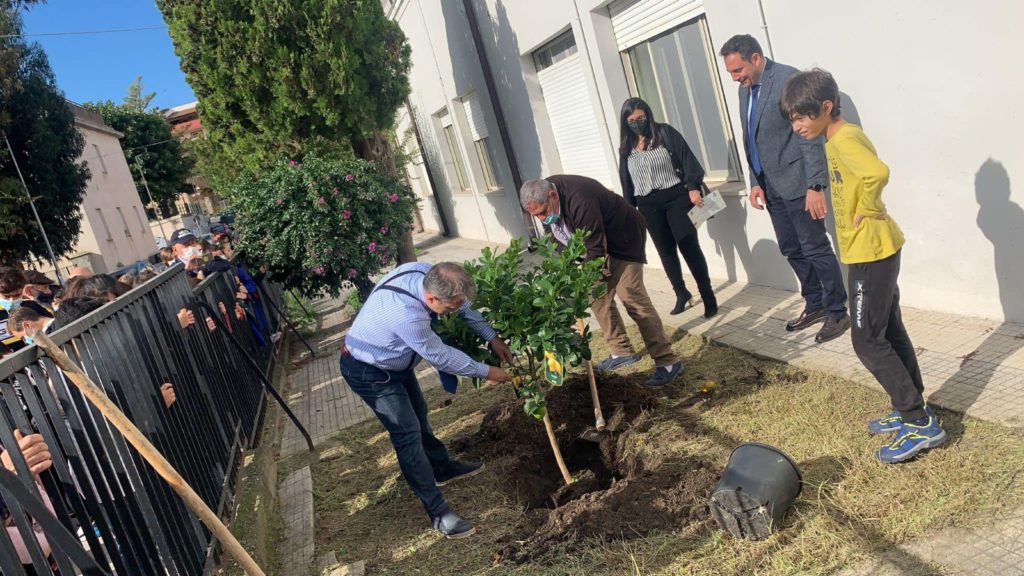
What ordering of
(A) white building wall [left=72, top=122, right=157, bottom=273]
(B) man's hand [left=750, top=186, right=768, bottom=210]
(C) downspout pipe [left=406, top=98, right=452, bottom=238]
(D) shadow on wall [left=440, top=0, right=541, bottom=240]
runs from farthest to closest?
(A) white building wall [left=72, top=122, right=157, bottom=273] < (C) downspout pipe [left=406, top=98, right=452, bottom=238] < (D) shadow on wall [left=440, top=0, right=541, bottom=240] < (B) man's hand [left=750, top=186, right=768, bottom=210]

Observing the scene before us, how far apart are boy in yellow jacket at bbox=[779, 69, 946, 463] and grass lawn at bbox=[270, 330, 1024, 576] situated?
175mm

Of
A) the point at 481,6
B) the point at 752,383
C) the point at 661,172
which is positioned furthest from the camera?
the point at 481,6

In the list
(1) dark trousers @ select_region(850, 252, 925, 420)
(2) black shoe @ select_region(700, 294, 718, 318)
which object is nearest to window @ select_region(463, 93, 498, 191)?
(2) black shoe @ select_region(700, 294, 718, 318)

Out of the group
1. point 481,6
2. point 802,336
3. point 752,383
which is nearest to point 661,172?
point 802,336

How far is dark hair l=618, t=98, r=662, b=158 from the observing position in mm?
6070

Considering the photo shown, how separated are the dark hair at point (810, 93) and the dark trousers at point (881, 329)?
72cm

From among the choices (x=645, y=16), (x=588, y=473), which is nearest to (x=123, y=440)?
(x=588, y=473)

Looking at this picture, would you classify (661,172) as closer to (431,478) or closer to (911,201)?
(911,201)

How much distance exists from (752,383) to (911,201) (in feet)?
5.10

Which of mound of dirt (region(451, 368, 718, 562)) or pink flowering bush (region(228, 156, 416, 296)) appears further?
pink flowering bush (region(228, 156, 416, 296))

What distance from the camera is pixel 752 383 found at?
15.4ft

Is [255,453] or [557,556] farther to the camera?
[255,453]

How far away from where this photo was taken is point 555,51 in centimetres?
910

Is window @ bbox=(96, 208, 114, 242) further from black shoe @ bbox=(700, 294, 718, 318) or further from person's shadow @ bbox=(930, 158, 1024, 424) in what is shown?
person's shadow @ bbox=(930, 158, 1024, 424)
